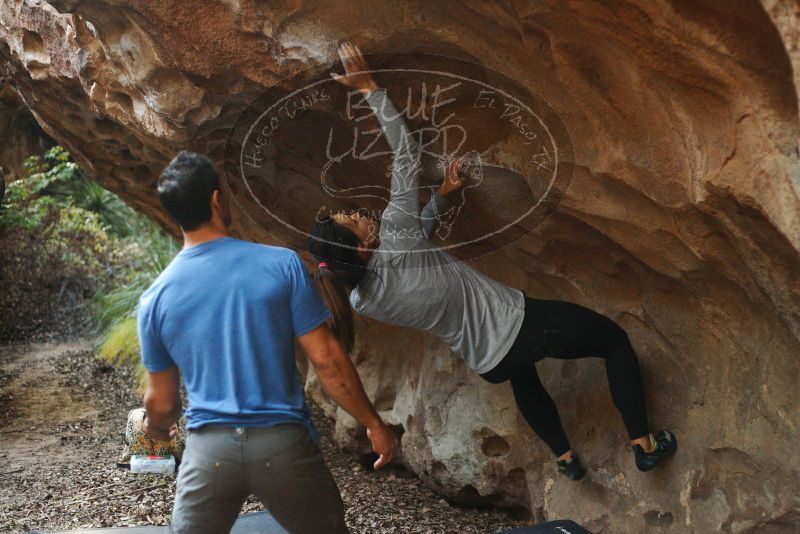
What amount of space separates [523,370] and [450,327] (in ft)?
1.23

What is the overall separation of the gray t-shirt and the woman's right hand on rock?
51 mm

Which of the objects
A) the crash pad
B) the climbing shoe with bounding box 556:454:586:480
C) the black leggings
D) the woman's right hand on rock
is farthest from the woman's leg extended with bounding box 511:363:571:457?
the woman's right hand on rock

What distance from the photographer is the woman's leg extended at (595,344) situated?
3293 mm

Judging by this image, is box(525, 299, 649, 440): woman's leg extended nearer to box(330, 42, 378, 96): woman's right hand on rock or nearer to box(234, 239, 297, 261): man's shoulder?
box(330, 42, 378, 96): woman's right hand on rock

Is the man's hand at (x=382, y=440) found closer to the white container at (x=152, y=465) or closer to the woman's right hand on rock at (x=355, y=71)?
the woman's right hand on rock at (x=355, y=71)

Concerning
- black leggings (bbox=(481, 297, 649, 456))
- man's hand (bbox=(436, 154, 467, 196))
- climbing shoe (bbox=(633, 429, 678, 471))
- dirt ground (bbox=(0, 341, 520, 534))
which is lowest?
dirt ground (bbox=(0, 341, 520, 534))

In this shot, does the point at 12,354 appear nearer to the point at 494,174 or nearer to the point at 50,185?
the point at 50,185

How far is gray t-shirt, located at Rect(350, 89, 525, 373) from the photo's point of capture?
3.23m

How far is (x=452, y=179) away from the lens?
343 centimetres

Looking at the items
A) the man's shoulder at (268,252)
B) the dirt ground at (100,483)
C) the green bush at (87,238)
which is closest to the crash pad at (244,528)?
the dirt ground at (100,483)

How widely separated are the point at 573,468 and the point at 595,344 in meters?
0.69

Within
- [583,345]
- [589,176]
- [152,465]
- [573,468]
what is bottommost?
[152,465]

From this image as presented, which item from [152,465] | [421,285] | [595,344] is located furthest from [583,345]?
[152,465]

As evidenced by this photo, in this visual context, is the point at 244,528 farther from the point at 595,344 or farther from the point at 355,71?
the point at 355,71
